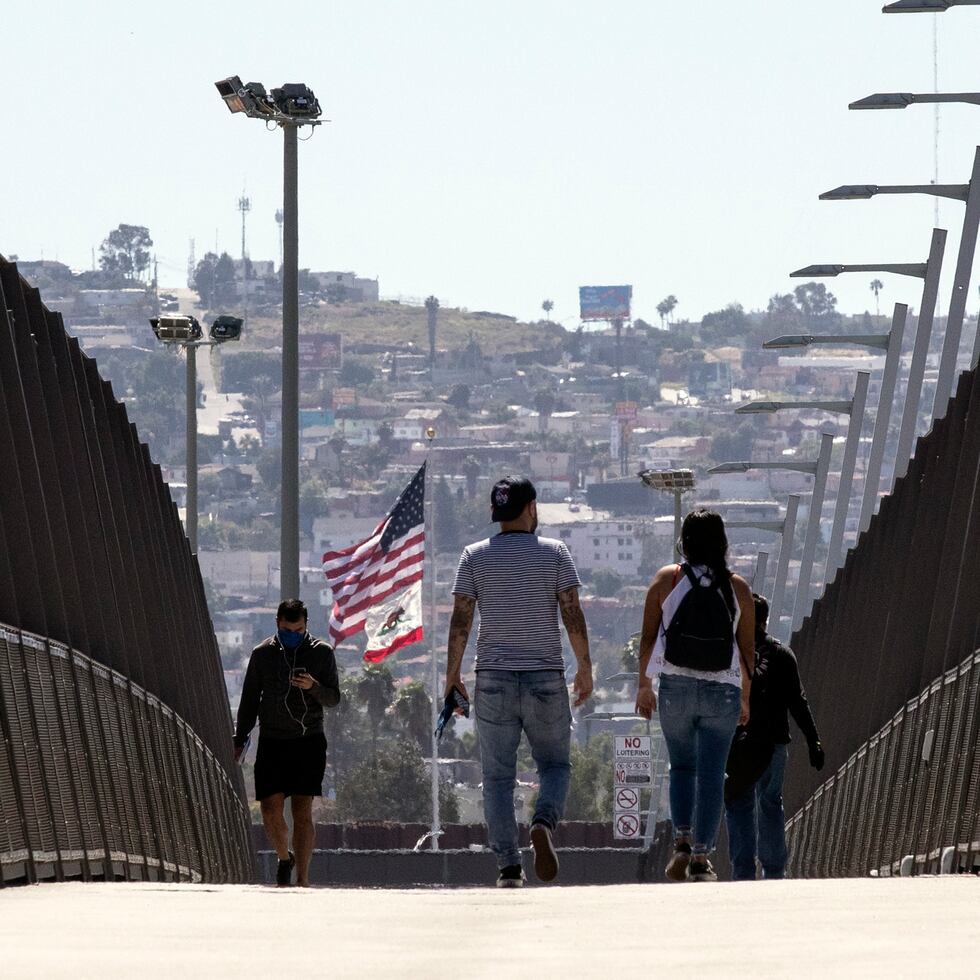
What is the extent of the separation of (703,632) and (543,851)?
105 centimetres

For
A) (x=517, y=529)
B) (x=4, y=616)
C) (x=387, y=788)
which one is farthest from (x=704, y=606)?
(x=387, y=788)

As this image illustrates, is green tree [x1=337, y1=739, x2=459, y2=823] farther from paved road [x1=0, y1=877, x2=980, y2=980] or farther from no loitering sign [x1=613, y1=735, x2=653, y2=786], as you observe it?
paved road [x1=0, y1=877, x2=980, y2=980]

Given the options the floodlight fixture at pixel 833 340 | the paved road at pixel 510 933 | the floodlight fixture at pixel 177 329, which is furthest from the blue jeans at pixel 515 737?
the floodlight fixture at pixel 177 329

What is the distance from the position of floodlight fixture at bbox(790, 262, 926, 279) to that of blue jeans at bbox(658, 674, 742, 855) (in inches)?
632

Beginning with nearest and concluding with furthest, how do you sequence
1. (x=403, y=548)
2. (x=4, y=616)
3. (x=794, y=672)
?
(x=794, y=672)
(x=4, y=616)
(x=403, y=548)

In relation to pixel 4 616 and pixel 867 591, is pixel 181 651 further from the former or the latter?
pixel 4 616

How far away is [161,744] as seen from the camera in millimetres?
17609

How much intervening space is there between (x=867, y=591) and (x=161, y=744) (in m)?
7.28

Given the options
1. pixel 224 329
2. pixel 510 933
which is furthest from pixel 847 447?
pixel 510 933

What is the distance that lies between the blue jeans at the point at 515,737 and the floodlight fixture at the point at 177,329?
2147 cm

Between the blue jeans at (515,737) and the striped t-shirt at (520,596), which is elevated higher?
the striped t-shirt at (520,596)

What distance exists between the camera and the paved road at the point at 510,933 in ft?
20.9

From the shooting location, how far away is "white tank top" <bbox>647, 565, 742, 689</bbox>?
10.4 meters

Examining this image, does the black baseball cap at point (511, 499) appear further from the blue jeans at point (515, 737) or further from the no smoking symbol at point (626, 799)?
the no smoking symbol at point (626, 799)
